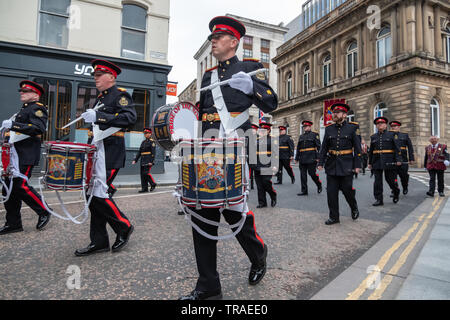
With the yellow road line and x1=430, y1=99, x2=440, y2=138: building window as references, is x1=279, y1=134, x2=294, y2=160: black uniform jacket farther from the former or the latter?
x1=430, y1=99, x2=440, y2=138: building window

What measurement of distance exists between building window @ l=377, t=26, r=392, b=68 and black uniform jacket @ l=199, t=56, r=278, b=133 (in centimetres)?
Answer: 2760

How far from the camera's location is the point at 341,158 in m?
5.10

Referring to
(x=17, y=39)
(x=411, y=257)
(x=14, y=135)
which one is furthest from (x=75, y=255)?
(x=17, y=39)

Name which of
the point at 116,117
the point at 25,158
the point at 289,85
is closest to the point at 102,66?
the point at 116,117

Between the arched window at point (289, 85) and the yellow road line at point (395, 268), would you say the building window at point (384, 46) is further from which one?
the yellow road line at point (395, 268)

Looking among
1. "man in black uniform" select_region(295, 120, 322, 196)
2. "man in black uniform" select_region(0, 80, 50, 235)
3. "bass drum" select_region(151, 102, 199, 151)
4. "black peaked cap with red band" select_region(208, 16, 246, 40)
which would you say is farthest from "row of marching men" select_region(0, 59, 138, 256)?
"man in black uniform" select_region(295, 120, 322, 196)

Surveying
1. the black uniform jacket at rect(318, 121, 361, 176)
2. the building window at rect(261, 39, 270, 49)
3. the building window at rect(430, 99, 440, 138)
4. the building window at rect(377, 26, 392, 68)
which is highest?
the building window at rect(261, 39, 270, 49)

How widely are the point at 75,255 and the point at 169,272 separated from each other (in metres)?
1.25

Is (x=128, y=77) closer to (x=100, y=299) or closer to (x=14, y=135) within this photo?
(x=14, y=135)

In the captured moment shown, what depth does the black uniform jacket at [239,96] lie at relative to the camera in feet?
7.11

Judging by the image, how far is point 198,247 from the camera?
2.14 m

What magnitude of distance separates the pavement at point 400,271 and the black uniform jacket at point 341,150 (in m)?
1.37

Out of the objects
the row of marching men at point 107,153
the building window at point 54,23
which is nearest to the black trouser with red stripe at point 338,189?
the row of marching men at point 107,153

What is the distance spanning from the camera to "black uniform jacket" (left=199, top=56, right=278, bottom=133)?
217cm
